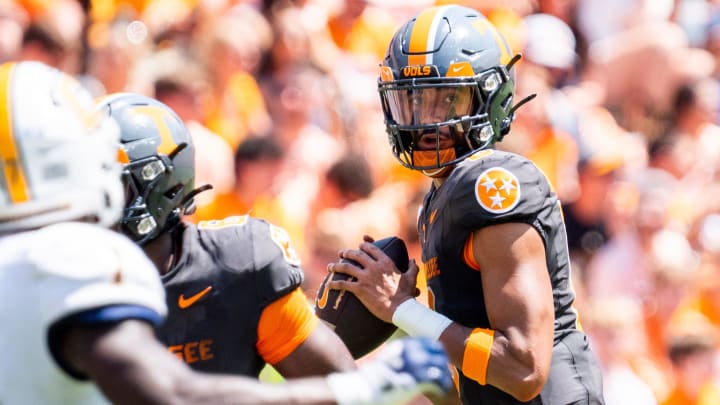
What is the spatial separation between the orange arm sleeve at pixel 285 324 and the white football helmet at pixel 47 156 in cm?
102

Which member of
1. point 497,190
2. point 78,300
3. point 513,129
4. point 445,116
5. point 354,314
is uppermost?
Answer: point 78,300

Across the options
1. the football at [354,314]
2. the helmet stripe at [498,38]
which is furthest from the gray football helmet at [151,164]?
the helmet stripe at [498,38]

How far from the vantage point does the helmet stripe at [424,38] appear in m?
3.95

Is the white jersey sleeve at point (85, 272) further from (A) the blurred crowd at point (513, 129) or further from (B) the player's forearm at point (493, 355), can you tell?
(A) the blurred crowd at point (513, 129)

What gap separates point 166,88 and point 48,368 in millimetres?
4622


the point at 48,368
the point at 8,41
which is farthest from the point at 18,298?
the point at 8,41

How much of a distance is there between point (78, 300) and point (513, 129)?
18.0 feet

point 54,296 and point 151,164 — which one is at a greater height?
point 54,296

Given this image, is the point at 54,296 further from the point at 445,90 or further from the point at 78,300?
the point at 445,90

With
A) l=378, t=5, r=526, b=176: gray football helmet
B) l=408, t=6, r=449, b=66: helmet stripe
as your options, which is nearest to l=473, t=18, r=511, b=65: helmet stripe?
l=378, t=5, r=526, b=176: gray football helmet

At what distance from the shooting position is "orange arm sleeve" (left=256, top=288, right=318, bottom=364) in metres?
3.51

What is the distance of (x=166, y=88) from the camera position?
6809mm

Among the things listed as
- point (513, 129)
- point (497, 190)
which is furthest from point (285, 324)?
point (513, 129)

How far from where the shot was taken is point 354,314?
12.9ft
